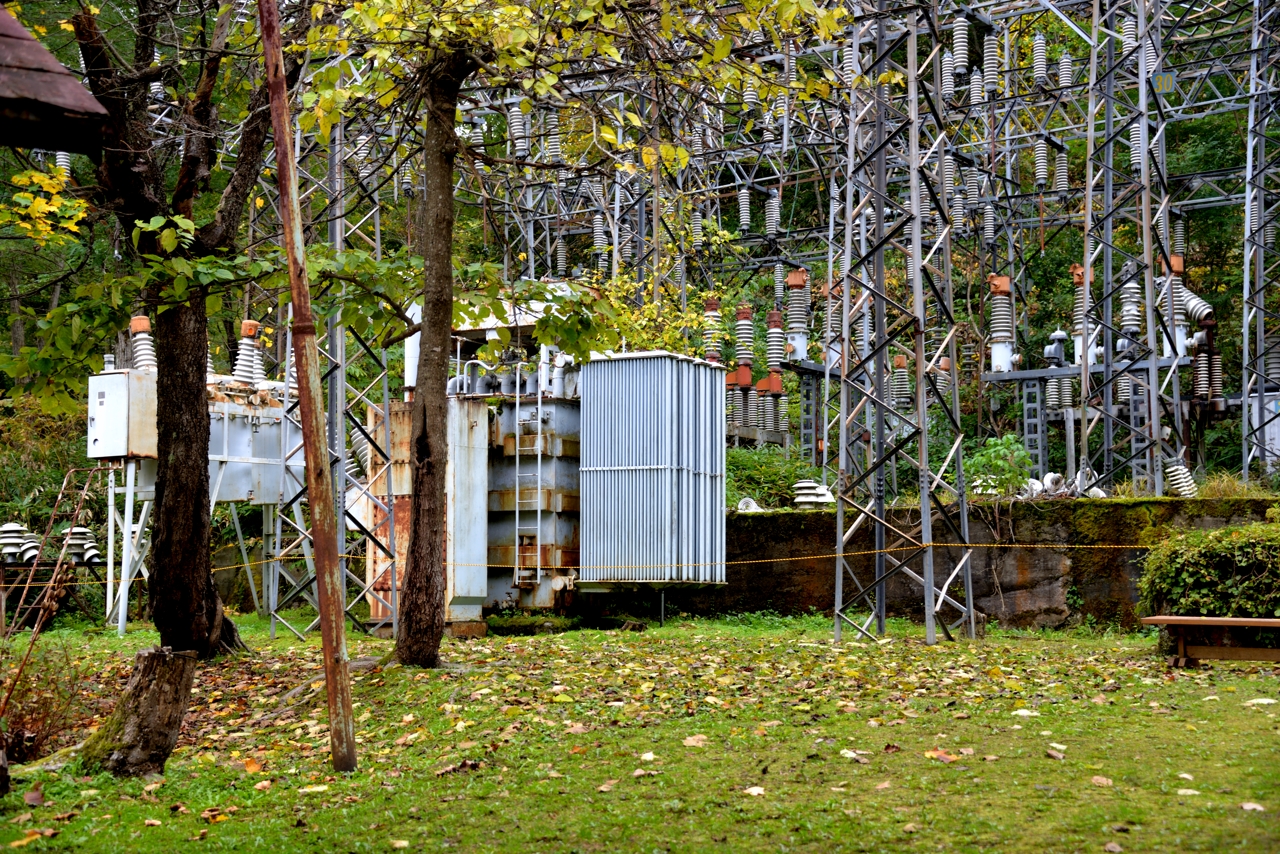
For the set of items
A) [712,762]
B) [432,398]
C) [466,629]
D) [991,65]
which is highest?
[991,65]

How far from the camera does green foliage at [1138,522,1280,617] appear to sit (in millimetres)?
11750

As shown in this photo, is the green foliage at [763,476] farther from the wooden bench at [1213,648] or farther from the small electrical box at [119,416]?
the wooden bench at [1213,648]

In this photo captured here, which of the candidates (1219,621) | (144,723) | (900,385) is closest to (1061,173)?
(900,385)

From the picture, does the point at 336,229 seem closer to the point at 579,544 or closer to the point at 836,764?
the point at 579,544

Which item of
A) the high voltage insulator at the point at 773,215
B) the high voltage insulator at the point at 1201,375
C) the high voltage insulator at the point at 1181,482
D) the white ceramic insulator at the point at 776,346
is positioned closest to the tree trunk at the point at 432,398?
the high voltage insulator at the point at 1181,482

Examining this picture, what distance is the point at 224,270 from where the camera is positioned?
1068cm

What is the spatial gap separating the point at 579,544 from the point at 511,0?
8.28 m

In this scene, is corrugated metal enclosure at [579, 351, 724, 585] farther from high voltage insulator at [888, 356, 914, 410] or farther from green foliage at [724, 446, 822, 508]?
high voltage insulator at [888, 356, 914, 410]

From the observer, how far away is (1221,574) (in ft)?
39.6

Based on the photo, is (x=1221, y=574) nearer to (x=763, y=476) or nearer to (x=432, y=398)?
(x=432, y=398)

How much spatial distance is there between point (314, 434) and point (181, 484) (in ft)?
17.6

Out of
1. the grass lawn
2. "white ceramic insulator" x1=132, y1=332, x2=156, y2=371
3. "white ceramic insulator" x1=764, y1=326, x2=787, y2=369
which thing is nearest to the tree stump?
the grass lawn

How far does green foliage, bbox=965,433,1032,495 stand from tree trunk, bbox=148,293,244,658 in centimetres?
1008

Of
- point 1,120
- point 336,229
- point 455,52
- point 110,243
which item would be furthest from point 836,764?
point 110,243
